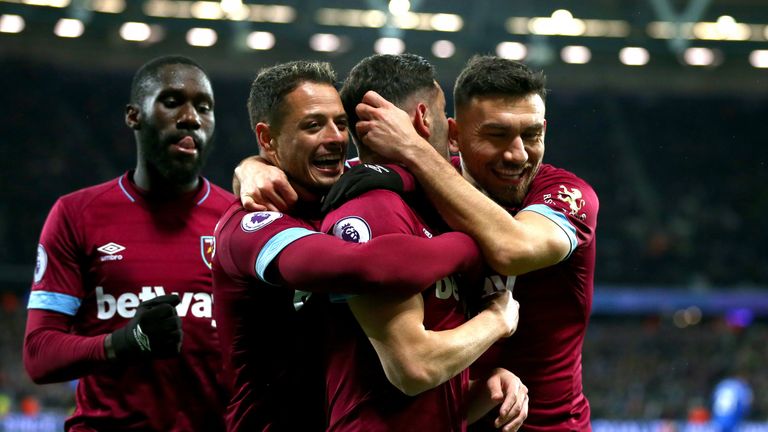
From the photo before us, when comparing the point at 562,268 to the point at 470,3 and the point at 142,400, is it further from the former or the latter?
the point at 470,3

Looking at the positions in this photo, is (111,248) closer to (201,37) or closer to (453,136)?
(453,136)

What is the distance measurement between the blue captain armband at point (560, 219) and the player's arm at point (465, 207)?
0.02 meters

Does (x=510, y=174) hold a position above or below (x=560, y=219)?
above

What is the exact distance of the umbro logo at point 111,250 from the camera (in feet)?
12.4

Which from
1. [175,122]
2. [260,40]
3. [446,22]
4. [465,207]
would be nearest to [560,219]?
[465,207]

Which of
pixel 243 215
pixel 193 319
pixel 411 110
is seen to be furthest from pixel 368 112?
pixel 193 319

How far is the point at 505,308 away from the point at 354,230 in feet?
1.78

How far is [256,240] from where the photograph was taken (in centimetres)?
265

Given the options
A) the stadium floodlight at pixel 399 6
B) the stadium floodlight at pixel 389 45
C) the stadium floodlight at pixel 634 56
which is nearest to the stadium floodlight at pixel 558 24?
the stadium floodlight at pixel 634 56

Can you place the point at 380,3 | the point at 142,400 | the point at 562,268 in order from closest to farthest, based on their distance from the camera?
the point at 562,268 < the point at 142,400 < the point at 380,3

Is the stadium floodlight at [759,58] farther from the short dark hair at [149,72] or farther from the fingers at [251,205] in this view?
the fingers at [251,205]

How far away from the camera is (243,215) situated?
2.88 m

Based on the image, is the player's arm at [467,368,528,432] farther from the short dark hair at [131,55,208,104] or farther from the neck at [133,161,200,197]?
the short dark hair at [131,55,208,104]

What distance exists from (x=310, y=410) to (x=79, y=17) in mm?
19763
